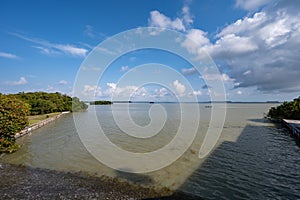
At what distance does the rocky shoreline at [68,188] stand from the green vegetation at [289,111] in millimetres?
34370

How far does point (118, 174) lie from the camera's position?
10.6 m

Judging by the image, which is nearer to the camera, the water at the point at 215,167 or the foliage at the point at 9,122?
the water at the point at 215,167

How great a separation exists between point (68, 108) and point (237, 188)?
2563 inches

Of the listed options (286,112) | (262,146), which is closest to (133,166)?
(262,146)

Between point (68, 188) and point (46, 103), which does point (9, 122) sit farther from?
point (46, 103)

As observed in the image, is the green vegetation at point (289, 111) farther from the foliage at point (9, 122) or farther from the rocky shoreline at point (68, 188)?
the foliage at point (9, 122)

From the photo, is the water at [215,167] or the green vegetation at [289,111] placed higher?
the green vegetation at [289,111]

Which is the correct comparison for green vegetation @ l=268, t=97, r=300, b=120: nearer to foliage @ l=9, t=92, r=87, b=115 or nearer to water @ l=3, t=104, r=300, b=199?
water @ l=3, t=104, r=300, b=199

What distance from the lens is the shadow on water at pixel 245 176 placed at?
8.25 metres

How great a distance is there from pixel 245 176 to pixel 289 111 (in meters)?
30.7

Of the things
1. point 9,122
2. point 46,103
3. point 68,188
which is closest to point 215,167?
point 68,188

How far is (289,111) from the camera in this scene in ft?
111

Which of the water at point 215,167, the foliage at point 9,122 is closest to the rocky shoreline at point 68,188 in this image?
the water at point 215,167

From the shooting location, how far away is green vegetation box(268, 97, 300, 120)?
3301 cm
